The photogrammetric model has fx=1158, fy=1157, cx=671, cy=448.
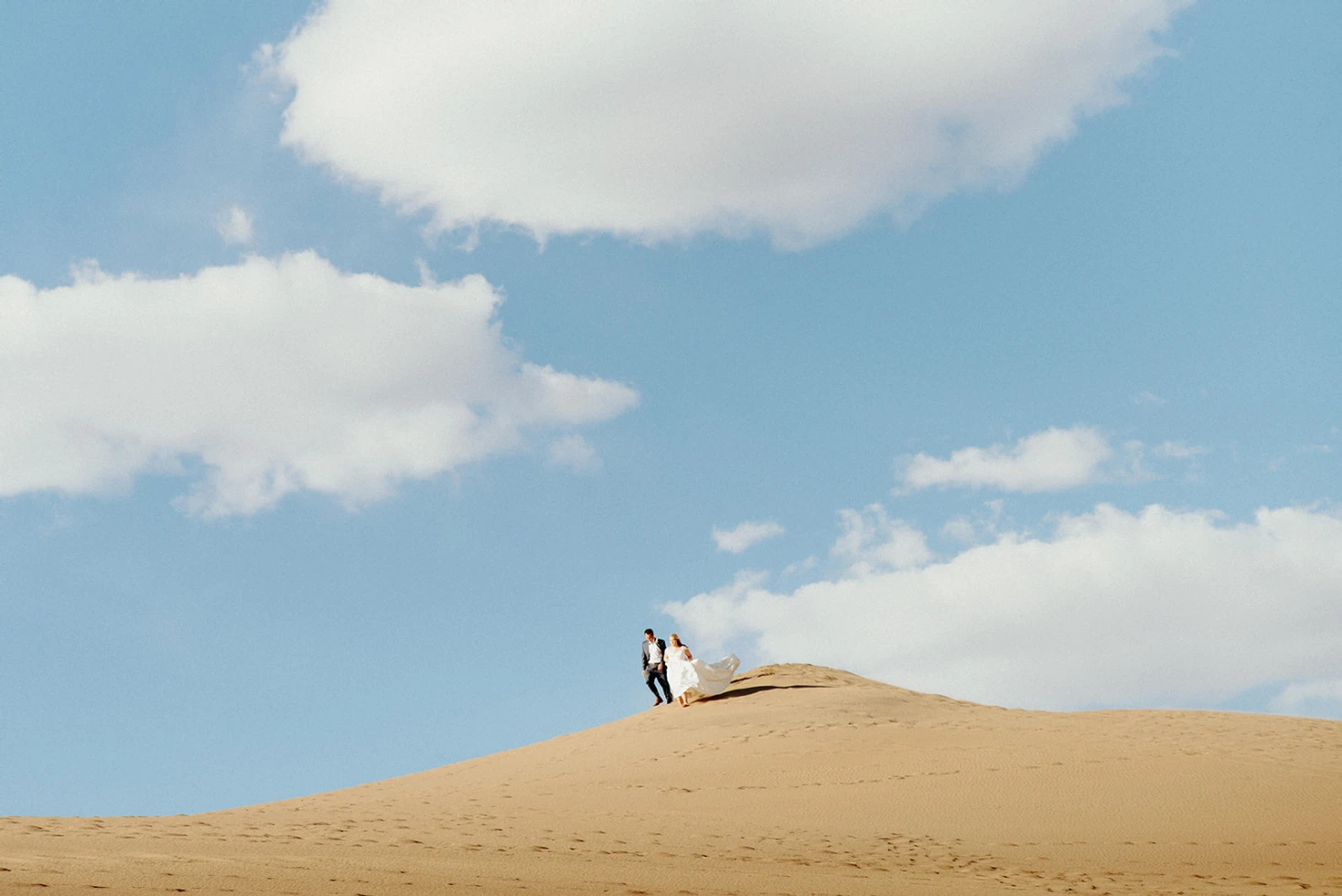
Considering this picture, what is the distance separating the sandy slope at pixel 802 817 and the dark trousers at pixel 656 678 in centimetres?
107

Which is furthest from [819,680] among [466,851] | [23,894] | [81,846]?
[23,894]

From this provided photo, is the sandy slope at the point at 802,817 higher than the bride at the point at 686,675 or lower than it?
lower

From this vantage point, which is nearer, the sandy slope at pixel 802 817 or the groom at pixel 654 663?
the sandy slope at pixel 802 817

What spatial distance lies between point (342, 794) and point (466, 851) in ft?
29.3

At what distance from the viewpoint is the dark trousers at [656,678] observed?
23.9m

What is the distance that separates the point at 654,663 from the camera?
78.3 ft

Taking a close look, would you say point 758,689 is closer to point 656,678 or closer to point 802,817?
point 656,678

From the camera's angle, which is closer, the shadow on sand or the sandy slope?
the sandy slope

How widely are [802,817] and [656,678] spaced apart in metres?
8.77

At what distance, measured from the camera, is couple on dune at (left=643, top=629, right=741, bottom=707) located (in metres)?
23.0

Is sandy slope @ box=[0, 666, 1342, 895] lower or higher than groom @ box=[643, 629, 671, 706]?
lower

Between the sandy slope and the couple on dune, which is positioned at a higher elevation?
the couple on dune

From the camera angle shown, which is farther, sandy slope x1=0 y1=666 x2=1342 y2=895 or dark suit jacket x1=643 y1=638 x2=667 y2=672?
dark suit jacket x1=643 y1=638 x2=667 y2=672

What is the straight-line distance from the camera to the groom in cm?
2366
